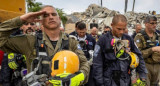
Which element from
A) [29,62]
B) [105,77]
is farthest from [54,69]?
[105,77]

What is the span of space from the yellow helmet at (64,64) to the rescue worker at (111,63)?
1.05 meters

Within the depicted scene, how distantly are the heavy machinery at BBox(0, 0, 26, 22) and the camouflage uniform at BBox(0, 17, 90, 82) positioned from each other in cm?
112

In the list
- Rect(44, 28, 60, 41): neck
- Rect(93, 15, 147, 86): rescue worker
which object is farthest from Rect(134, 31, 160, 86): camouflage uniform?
Rect(44, 28, 60, 41): neck

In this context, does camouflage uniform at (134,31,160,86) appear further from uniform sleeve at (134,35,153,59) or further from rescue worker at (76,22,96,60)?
rescue worker at (76,22,96,60)

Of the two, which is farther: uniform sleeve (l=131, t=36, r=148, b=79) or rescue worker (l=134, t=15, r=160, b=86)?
rescue worker (l=134, t=15, r=160, b=86)

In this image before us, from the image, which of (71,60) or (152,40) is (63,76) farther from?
(152,40)

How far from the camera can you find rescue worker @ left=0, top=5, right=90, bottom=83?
1977mm

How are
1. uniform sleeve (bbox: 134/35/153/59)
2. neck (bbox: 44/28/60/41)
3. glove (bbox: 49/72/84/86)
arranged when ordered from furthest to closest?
1. uniform sleeve (bbox: 134/35/153/59)
2. neck (bbox: 44/28/60/41)
3. glove (bbox: 49/72/84/86)

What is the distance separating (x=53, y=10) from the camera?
7.43 ft

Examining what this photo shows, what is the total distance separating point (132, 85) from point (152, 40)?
1614 mm

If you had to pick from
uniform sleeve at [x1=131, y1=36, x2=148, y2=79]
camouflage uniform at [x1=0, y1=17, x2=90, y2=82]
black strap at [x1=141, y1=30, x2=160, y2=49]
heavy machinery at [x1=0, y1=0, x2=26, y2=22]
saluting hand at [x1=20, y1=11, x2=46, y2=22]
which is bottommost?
uniform sleeve at [x1=131, y1=36, x2=148, y2=79]

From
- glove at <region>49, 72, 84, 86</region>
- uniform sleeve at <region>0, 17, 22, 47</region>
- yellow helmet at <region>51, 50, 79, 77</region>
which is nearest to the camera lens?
glove at <region>49, 72, 84, 86</region>

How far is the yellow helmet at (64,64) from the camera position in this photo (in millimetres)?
1744

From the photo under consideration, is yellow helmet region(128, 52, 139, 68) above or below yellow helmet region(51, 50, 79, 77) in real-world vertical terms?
below
